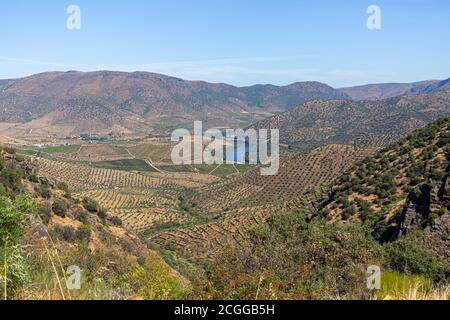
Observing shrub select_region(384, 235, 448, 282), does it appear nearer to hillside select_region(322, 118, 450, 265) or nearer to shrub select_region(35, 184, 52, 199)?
hillside select_region(322, 118, 450, 265)

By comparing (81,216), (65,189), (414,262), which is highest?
(65,189)

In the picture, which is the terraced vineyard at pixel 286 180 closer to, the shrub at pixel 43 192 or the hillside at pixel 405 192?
the hillside at pixel 405 192

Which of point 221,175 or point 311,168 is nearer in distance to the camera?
point 311,168

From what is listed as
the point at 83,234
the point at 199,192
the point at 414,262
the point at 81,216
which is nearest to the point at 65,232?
the point at 83,234

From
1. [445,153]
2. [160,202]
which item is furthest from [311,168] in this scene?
[445,153]

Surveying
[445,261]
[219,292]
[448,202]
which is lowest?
[445,261]

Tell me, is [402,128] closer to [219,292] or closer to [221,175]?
[221,175]

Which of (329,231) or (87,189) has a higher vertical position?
(329,231)

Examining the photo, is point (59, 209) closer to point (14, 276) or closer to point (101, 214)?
point (101, 214)
